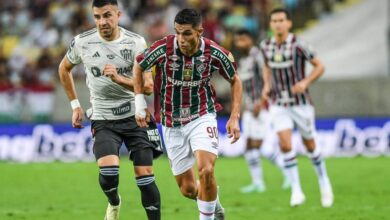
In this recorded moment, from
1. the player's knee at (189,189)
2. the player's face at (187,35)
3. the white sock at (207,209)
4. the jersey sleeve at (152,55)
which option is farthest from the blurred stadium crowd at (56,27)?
the white sock at (207,209)

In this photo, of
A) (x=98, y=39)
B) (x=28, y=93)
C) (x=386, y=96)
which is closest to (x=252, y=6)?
(x=386, y=96)

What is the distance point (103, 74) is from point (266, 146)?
36.2 feet

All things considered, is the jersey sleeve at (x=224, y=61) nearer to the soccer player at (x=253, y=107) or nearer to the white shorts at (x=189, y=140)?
the white shorts at (x=189, y=140)

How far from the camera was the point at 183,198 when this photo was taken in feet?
48.3

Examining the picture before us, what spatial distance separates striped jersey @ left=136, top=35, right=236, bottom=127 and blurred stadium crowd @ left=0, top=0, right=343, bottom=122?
14.5 meters

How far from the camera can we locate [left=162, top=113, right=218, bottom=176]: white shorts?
992 centimetres

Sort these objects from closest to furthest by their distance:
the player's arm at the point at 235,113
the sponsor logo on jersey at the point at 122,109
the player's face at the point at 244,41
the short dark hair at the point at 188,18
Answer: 1. the short dark hair at the point at 188,18
2. the player's arm at the point at 235,113
3. the sponsor logo on jersey at the point at 122,109
4. the player's face at the point at 244,41

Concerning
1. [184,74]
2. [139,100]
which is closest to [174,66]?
[184,74]

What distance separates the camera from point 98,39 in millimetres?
10625

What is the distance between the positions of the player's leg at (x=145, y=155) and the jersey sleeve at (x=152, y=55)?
0.85 metres

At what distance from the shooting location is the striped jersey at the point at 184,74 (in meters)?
9.91

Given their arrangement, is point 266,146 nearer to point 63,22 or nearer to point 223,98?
point 223,98

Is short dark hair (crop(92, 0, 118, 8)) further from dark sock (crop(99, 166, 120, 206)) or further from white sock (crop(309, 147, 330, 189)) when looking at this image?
white sock (crop(309, 147, 330, 189))

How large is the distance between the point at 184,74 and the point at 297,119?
14.1ft
